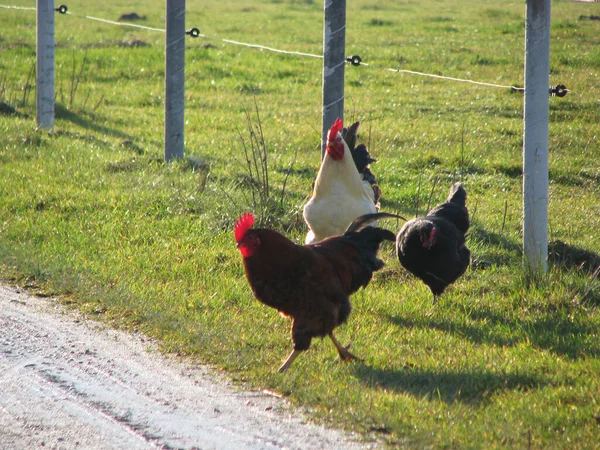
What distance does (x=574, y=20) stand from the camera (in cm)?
2209

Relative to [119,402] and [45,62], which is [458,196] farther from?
[45,62]

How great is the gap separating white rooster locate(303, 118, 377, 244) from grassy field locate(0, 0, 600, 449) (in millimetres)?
660

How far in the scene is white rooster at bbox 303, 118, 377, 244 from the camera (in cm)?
651

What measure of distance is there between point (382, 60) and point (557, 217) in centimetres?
1061

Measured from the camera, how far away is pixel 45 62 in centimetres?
1198

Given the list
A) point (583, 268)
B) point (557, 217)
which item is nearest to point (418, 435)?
point (583, 268)

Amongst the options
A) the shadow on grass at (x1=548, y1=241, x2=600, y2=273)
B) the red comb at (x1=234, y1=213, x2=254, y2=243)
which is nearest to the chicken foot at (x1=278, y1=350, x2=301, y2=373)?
the red comb at (x1=234, y1=213, x2=254, y2=243)

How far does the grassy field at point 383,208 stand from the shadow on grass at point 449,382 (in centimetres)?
1

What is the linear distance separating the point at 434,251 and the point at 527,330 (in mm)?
955

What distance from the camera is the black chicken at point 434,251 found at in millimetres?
6133

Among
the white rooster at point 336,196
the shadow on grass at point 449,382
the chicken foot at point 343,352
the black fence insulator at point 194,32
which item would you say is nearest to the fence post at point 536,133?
the white rooster at point 336,196

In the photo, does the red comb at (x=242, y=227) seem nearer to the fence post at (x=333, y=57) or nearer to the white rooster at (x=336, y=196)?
the white rooster at (x=336, y=196)

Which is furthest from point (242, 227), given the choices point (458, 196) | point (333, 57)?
point (333, 57)

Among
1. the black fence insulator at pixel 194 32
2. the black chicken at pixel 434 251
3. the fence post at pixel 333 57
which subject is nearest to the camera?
the black chicken at pixel 434 251
